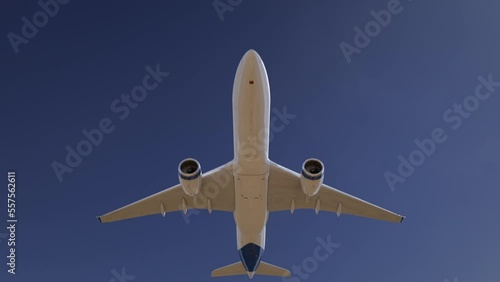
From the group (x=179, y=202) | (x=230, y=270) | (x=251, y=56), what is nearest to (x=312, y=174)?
(x=251, y=56)

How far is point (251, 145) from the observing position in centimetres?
2042

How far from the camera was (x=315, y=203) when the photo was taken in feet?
84.2

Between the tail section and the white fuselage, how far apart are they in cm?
397

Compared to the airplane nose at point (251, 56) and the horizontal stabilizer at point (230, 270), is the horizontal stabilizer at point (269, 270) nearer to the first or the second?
the horizontal stabilizer at point (230, 270)

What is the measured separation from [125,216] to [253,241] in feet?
21.9

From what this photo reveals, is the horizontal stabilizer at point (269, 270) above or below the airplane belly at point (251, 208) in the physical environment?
below

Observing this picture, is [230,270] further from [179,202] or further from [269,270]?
[179,202]

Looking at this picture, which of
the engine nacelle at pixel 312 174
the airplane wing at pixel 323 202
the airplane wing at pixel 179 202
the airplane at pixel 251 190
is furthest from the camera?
the airplane wing at pixel 323 202

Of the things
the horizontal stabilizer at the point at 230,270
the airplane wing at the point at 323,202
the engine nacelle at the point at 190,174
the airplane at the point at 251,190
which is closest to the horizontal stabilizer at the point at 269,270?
the airplane at the point at 251,190

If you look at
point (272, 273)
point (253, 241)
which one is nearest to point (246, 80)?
point (253, 241)

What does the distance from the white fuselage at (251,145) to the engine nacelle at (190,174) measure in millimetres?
1692

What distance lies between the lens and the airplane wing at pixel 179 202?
2431cm

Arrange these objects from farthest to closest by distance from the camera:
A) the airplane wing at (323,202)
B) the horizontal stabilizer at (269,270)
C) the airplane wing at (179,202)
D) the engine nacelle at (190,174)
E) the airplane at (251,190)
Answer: the horizontal stabilizer at (269,270)
the airplane wing at (323,202)
the airplane wing at (179,202)
the engine nacelle at (190,174)
the airplane at (251,190)

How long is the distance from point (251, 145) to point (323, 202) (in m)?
7.12
